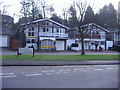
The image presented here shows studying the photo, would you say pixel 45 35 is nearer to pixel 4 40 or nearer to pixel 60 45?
pixel 60 45

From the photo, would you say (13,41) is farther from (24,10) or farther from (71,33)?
(71,33)

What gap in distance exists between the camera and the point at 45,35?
4466 centimetres

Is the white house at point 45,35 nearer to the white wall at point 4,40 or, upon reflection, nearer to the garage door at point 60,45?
the garage door at point 60,45

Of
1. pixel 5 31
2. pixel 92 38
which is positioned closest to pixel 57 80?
pixel 5 31

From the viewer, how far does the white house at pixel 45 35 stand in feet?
142

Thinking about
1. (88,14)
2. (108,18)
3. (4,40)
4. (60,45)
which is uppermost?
(108,18)

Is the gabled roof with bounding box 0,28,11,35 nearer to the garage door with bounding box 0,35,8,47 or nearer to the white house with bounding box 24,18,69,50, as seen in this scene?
the garage door with bounding box 0,35,8,47

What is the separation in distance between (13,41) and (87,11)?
17.5m

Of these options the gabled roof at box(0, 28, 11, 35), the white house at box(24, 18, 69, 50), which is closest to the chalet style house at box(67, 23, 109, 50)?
the white house at box(24, 18, 69, 50)

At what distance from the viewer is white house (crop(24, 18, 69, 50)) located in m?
43.4

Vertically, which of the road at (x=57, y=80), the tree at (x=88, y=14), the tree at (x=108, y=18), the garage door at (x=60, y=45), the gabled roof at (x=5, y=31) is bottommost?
the road at (x=57, y=80)

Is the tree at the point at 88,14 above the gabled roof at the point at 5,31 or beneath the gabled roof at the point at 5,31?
above

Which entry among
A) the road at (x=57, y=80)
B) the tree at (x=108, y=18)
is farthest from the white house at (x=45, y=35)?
the road at (x=57, y=80)

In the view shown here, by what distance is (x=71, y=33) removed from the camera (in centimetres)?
5128
